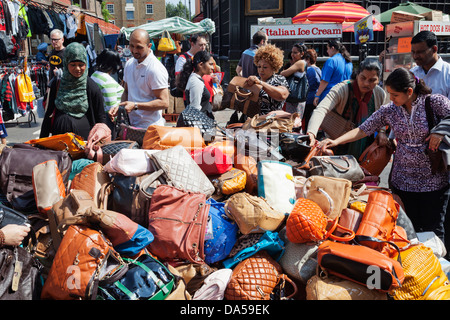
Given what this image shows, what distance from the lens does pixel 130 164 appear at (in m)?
2.85

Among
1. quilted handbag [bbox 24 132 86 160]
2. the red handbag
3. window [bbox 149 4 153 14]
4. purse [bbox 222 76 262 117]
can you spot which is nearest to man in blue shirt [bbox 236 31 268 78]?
purse [bbox 222 76 262 117]

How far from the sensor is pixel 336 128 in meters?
4.16

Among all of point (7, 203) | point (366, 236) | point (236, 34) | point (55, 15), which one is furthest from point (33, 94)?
point (366, 236)

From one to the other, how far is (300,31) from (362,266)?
8.39 m

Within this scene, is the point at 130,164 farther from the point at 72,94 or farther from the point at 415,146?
the point at 415,146

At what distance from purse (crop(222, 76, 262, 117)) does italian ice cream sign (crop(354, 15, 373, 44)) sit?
600cm

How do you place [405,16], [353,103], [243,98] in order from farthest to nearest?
[405,16], [243,98], [353,103]

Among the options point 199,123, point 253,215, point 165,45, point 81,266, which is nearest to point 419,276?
point 253,215

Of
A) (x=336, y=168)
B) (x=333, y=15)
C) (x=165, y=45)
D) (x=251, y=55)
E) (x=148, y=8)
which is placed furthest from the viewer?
(x=148, y=8)

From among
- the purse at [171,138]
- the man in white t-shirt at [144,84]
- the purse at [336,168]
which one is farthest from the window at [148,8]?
the purse at [336,168]

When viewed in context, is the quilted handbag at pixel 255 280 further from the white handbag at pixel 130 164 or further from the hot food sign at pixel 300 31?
the hot food sign at pixel 300 31

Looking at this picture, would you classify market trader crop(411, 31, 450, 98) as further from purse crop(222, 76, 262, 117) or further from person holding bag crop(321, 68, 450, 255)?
purse crop(222, 76, 262, 117)

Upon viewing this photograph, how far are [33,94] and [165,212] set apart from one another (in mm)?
9887

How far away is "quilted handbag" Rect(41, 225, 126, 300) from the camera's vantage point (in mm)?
2121
